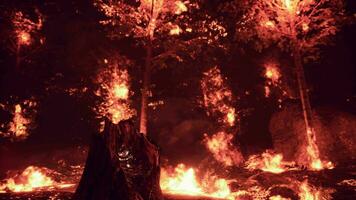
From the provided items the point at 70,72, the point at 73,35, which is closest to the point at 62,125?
the point at 70,72

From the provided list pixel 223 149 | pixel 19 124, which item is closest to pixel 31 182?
pixel 19 124

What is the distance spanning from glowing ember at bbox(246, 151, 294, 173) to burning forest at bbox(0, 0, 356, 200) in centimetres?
7

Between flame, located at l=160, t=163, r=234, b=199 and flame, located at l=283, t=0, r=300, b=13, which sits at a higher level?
flame, located at l=283, t=0, r=300, b=13

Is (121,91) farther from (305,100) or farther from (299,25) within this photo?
(299,25)

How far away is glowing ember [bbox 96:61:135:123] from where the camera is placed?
1833 centimetres

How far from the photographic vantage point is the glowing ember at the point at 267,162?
14.7 metres

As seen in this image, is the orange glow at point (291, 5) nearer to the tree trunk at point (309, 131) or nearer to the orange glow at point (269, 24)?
the orange glow at point (269, 24)

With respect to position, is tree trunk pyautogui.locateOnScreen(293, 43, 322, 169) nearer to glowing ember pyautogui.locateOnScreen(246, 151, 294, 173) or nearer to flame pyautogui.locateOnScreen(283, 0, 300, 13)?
glowing ember pyautogui.locateOnScreen(246, 151, 294, 173)

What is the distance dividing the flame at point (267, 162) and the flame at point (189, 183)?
2022 mm

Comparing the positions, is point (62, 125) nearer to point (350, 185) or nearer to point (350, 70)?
point (350, 185)

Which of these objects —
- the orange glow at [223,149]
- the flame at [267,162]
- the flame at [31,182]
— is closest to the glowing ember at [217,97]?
the orange glow at [223,149]

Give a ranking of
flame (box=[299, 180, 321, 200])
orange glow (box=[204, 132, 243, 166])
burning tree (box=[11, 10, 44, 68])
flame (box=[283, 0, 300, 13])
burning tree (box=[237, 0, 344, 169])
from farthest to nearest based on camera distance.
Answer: burning tree (box=[11, 10, 44, 68]), orange glow (box=[204, 132, 243, 166]), flame (box=[283, 0, 300, 13]), burning tree (box=[237, 0, 344, 169]), flame (box=[299, 180, 321, 200])

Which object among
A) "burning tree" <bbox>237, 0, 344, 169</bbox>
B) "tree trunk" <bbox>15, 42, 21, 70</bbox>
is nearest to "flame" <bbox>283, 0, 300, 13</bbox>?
"burning tree" <bbox>237, 0, 344, 169</bbox>

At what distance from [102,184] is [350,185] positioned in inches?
321
